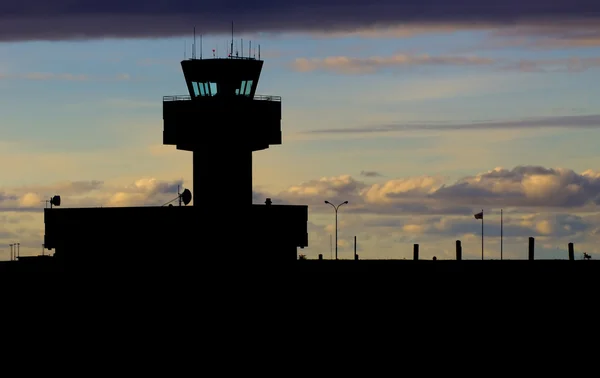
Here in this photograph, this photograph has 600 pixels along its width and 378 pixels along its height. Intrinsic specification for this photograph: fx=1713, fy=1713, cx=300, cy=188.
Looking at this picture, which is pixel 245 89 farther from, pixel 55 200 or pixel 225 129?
pixel 55 200

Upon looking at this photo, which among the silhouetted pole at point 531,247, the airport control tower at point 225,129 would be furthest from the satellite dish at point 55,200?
the silhouetted pole at point 531,247

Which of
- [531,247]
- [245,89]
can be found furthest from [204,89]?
[531,247]

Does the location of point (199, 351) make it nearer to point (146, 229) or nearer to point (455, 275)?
point (146, 229)

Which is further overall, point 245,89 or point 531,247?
point 531,247

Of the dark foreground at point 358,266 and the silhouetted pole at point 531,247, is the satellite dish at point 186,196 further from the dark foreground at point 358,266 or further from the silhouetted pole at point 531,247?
the silhouetted pole at point 531,247

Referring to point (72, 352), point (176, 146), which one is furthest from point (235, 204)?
point (72, 352)

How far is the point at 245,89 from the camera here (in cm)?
13638

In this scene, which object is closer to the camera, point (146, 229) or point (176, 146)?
point (146, 229)

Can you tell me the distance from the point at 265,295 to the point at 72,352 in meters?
15.3

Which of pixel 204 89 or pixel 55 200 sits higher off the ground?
pixel 204 89

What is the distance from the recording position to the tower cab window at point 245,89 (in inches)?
5359

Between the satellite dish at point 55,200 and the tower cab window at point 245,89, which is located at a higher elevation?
the tower cab window at point 245,89

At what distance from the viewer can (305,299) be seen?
129 m

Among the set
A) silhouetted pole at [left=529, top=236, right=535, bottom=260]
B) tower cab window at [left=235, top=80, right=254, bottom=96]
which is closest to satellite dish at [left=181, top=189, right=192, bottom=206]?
tower cab window at [left=235, top=80, right=254, bottom=96]
